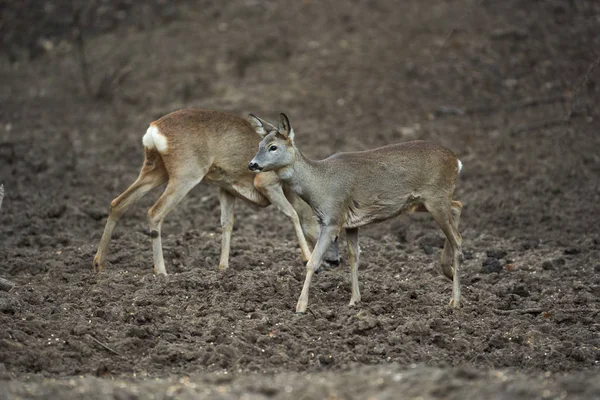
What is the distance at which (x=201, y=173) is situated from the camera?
33.2 feet

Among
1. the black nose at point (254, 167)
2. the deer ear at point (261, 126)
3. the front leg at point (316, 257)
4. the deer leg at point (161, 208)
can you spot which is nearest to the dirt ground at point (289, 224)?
the front leg at point (316, 257)

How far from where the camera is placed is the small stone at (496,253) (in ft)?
35.1

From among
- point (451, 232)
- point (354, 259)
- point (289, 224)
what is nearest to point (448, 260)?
point (451, 232)

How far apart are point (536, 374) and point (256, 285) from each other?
3.18 metres

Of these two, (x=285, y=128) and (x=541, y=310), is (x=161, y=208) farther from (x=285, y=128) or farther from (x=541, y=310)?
(x=541, y=310)

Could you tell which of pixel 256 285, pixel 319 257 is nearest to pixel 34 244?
pixel 256 285

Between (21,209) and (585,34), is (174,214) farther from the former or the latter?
(585,34)

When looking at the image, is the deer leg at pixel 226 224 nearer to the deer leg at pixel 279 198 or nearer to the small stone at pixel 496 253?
the deer leg at pixel 279 198

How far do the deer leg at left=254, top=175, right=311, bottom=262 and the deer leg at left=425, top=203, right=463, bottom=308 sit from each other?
5.84ft

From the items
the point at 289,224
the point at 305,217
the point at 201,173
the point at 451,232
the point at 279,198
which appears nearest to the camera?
the point at 451,232

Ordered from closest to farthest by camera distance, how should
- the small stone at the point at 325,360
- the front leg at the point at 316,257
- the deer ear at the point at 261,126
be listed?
the small stone at the point at 325,360
the front leg at the point at 316,257
the deer ear at the point at 261,126

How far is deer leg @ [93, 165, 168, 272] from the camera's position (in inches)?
392

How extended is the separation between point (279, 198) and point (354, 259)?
1.61 m

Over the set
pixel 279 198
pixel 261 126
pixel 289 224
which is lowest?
pixel 289 224
